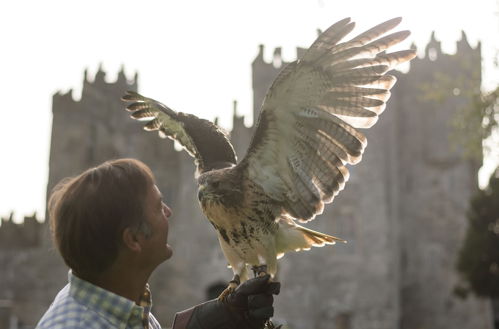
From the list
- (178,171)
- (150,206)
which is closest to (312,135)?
(150,206)

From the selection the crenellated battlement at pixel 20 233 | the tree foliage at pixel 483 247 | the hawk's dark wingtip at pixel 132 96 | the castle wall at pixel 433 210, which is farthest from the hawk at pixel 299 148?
the crenellated battlement at pixel 20 233

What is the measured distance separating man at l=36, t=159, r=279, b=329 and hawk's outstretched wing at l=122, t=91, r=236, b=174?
1.38 m

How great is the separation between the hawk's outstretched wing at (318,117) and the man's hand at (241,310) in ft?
2.28

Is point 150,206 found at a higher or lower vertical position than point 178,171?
lower

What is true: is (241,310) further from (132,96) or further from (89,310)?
(132,96)

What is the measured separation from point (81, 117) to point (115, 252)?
31652 millimetres

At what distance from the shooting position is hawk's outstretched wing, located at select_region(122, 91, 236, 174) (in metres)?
4.46

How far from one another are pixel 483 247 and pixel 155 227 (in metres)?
28.3

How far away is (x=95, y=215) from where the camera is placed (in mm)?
2779

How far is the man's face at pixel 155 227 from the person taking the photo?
3.02m

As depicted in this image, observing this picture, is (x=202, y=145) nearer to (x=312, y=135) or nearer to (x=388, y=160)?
(x=312, y=135)

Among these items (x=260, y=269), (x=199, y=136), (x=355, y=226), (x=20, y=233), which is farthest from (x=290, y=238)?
(x=20, y=233)

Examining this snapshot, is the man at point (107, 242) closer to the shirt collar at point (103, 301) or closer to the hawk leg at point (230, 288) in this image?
the shirt collar at point (103, 301)

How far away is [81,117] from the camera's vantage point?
3356 centimetres
